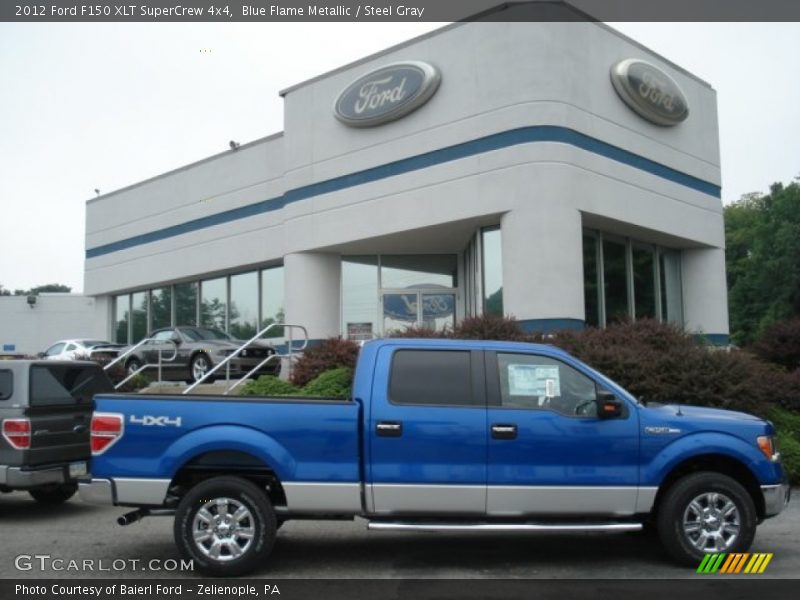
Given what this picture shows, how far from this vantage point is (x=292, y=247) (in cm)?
2066

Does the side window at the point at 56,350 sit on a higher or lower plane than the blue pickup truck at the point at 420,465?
higher

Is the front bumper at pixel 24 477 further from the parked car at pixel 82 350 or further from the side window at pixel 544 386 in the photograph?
the parked car at pixel 82 350

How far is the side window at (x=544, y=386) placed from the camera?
6.81 metres

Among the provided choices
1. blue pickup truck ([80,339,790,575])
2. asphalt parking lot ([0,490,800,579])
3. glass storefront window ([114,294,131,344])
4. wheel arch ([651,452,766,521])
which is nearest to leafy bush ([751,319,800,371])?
asphalt parking lot ([0,490,800,579])

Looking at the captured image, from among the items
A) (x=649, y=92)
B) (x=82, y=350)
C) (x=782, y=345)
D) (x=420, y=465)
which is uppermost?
(x=649, y=92)

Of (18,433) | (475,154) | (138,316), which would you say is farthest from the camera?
(138,316)

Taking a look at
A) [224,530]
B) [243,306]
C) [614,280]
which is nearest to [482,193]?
[614,280]

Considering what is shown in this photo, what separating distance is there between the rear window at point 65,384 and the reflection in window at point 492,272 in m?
9.03

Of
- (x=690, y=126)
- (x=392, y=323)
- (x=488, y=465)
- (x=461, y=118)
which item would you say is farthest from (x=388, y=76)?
(x=488, y=465)

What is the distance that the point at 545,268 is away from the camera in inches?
632


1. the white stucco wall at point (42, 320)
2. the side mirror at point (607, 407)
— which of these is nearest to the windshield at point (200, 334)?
the side mirror at point (607, 407)

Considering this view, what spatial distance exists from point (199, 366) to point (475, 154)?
7527mm

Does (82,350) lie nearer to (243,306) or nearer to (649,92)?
(243,306)

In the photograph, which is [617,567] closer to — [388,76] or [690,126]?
[388,76]
